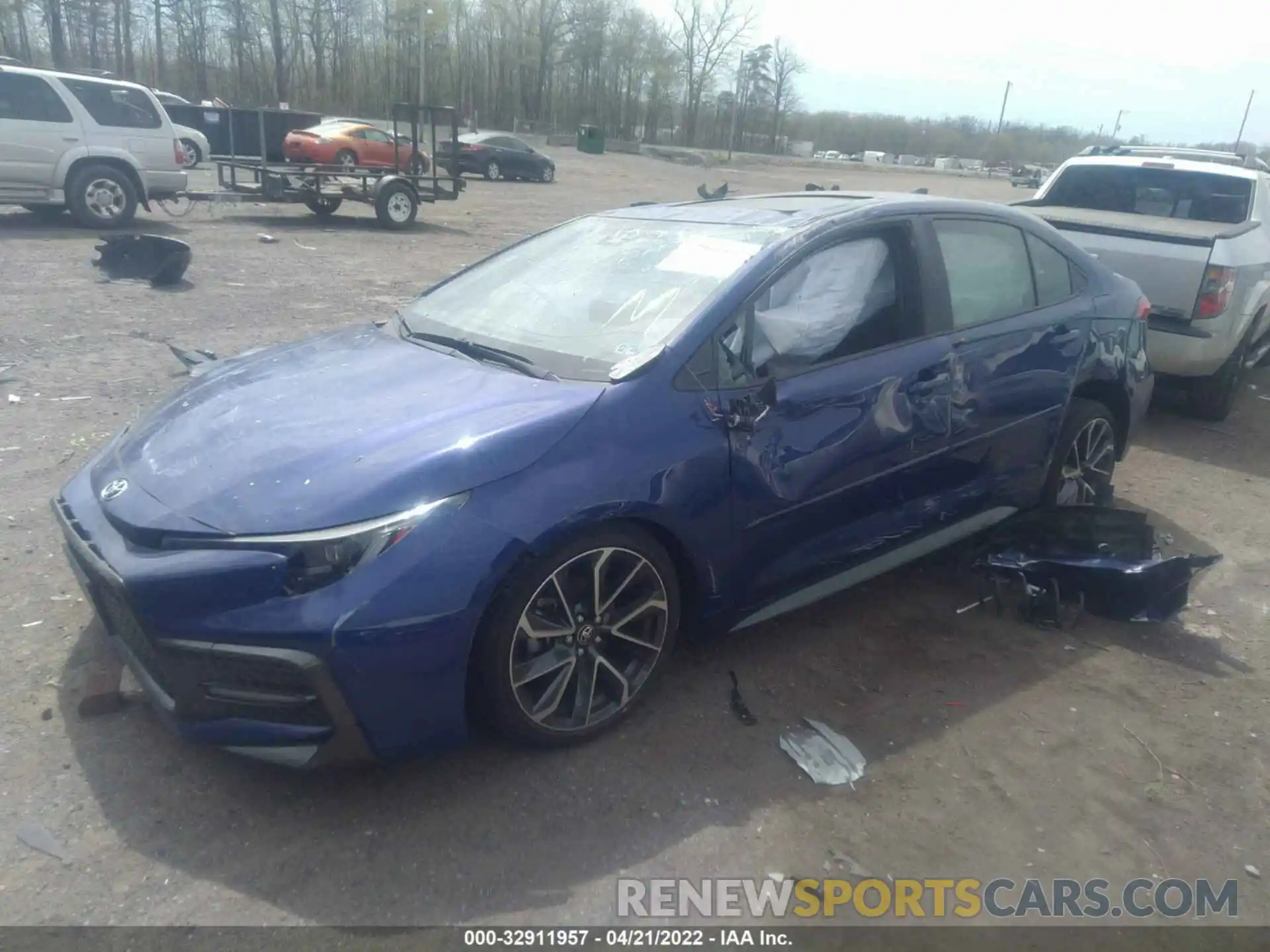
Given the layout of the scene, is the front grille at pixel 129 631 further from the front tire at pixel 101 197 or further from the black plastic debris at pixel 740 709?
the front tire at pixel 101 197

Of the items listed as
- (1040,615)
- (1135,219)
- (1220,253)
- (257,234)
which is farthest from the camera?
(257,234)

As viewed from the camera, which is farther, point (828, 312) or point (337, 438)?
point (828, 312)

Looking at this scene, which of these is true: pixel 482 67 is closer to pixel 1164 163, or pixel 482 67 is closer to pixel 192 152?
pixel 192 152

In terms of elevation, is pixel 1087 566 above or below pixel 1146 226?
below

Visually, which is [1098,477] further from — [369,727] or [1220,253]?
[369,727]

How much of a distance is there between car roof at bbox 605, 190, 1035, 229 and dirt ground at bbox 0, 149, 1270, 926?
1.61m

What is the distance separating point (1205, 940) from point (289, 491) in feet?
8.79

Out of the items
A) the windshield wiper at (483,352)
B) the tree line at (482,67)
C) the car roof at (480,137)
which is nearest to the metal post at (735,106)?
the tree line at (482,67)

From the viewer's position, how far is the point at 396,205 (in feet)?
55.4

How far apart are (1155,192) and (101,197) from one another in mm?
13206

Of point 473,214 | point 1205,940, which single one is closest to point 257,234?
point 473,214

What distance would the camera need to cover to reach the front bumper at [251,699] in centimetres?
249

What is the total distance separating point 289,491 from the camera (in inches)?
104

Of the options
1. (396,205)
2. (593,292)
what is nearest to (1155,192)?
(593,292)
